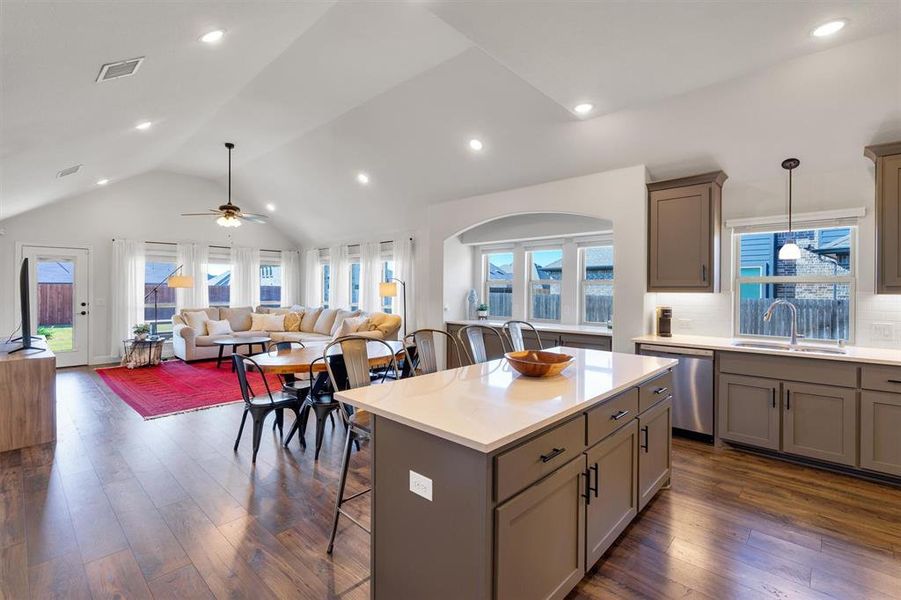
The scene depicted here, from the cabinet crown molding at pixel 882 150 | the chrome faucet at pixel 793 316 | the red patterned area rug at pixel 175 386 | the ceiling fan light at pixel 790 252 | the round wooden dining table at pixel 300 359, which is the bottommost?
the red patterned area rug at pixel 175 386

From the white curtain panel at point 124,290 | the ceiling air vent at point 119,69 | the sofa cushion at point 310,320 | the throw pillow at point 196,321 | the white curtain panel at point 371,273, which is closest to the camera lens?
the ceiling air vent at point 119,69

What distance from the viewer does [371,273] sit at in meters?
7.94

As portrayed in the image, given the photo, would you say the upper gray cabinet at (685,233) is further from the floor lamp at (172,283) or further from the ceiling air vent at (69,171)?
the floor lamp at (172,283)

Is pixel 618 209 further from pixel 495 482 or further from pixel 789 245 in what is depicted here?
pixel 495 482

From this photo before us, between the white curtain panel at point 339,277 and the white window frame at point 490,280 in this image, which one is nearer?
the white window frame at point 490,280

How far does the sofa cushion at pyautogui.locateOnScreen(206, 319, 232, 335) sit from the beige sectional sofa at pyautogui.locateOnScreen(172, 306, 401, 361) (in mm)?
72

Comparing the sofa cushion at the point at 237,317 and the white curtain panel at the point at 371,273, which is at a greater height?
the white curtain panel at the point at 371,273

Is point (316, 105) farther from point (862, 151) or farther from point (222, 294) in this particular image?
point (222, 294)

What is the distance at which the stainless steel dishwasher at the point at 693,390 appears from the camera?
3645mm

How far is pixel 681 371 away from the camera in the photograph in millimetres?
3777

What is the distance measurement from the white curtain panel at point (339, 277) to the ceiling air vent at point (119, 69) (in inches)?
242

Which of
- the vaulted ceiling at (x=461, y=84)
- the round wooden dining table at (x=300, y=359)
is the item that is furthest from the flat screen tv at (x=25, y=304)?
the round wooden dining table at (x=300, y=359)

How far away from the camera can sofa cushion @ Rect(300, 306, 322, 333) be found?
8544 millimetres

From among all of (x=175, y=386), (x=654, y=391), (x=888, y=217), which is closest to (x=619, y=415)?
(x=654, y=391)
